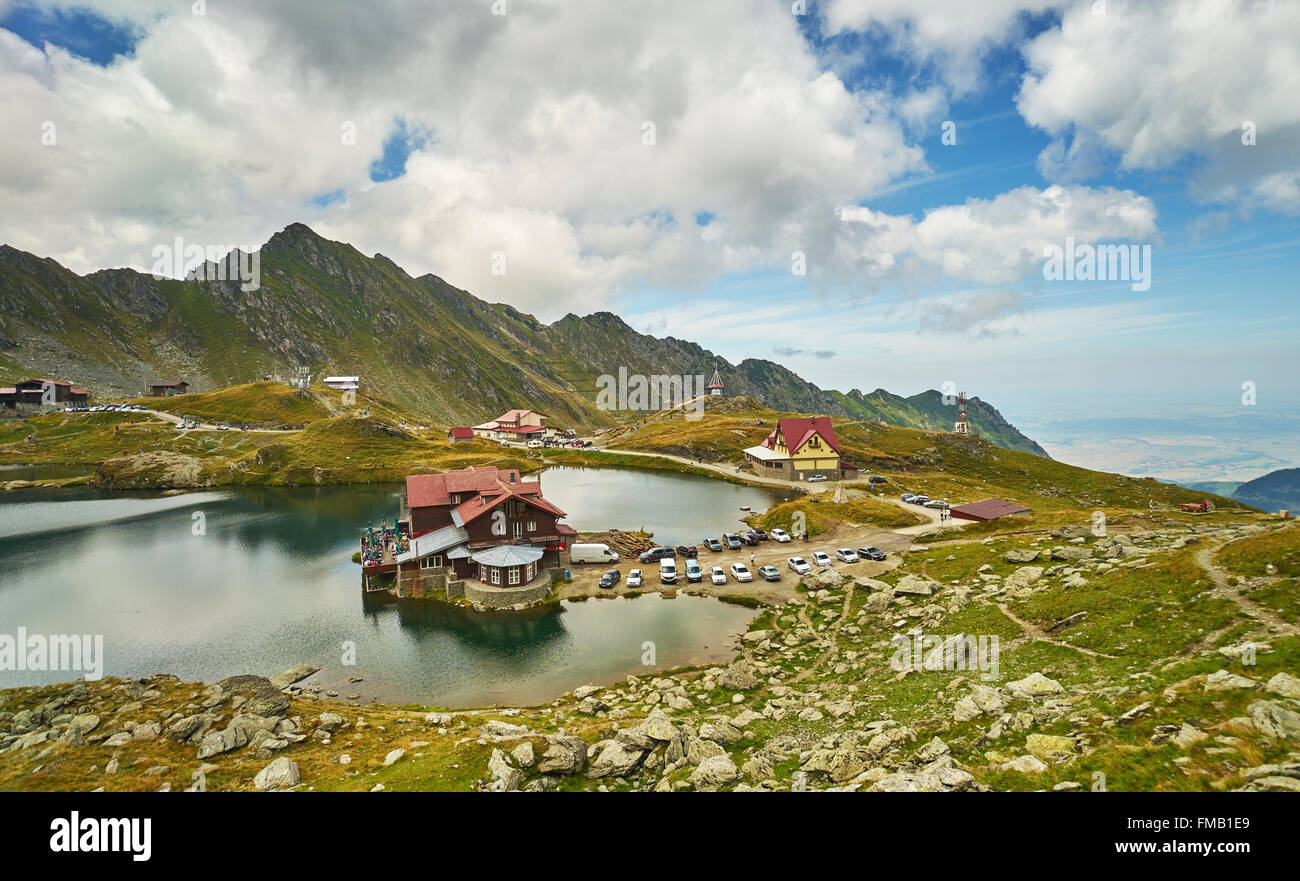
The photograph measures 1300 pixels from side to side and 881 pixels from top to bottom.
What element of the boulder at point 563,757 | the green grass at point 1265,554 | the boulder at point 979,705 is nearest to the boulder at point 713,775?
the boulder at point 563,757

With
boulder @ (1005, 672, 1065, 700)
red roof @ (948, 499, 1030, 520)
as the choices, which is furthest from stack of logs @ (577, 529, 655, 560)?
boulder @ (1005, 672, 1065, 700)

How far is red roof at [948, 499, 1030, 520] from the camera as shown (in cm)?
6874

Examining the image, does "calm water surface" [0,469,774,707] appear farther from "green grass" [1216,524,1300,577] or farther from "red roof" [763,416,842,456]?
"red roof" [763,416,842,456]

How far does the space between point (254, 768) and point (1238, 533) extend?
7058 centimetres

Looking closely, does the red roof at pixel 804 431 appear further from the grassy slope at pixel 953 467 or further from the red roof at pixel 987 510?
the red roof at pixel 987 510

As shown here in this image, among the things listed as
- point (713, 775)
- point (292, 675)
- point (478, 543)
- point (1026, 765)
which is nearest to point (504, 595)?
point (478, 543)

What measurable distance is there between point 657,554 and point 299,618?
→ 127 feet

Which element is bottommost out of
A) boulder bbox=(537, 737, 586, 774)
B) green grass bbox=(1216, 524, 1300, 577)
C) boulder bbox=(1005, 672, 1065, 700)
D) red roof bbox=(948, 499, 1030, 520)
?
boulder bbox=(537, 737, 586, 774)

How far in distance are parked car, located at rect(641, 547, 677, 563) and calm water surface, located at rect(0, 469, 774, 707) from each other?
911 cm

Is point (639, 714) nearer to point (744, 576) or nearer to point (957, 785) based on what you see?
point (957, 785)

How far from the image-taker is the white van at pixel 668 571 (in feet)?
185

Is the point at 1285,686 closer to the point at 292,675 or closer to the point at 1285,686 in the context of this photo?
the point at 1285,686

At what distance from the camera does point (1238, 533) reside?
41875mm
